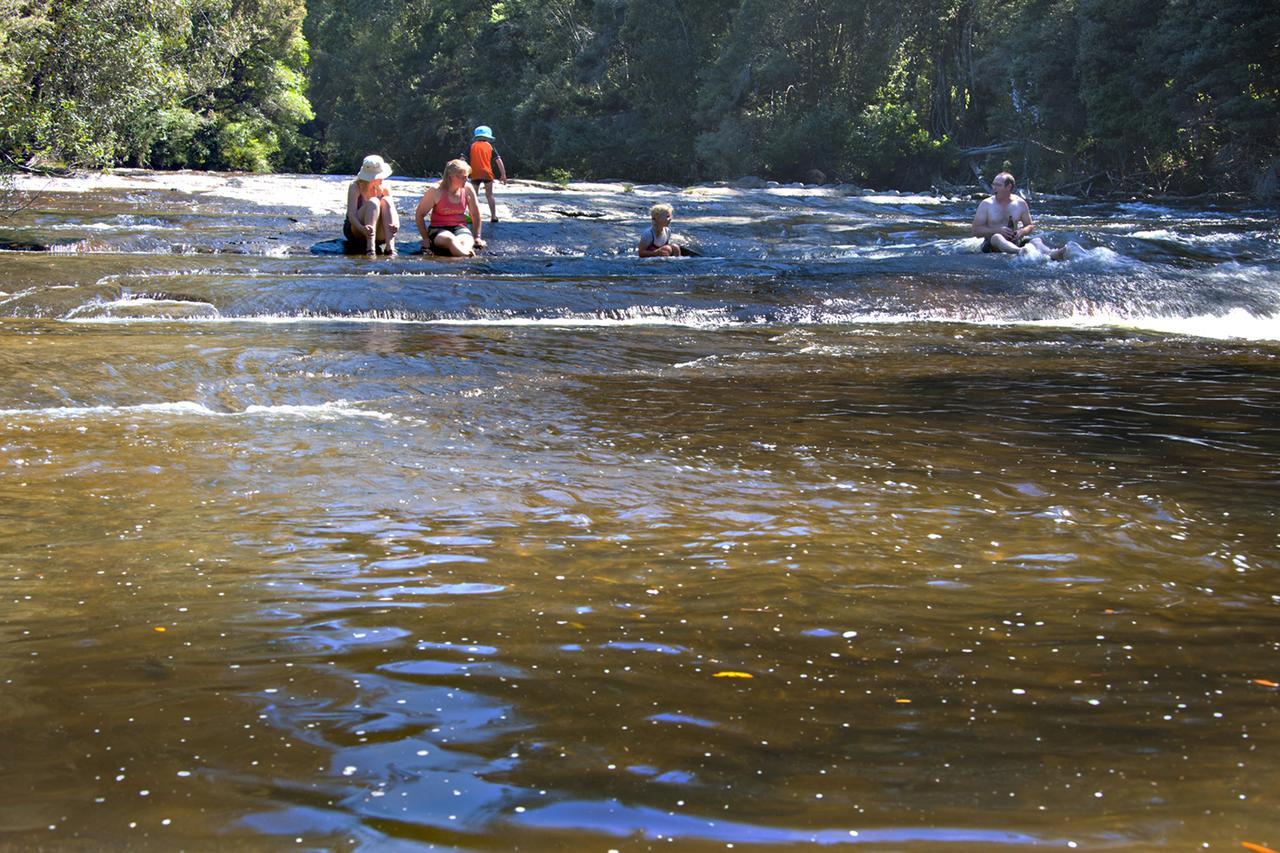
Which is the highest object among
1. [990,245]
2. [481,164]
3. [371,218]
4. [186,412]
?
[481,164]

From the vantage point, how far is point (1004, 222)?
49.8ft

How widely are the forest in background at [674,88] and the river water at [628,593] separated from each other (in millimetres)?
8892

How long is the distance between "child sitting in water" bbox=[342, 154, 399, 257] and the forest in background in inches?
178

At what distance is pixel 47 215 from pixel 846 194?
1837 cm

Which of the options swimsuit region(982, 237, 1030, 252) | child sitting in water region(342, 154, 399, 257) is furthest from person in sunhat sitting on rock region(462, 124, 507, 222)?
swimsuit region(982, 237, 1030, 252)

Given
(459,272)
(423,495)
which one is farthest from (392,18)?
(423,495)

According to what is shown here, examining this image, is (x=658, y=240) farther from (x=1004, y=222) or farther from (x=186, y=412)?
(x=186, y=412)

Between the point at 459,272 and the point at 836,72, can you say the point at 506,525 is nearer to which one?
the point at 459,272

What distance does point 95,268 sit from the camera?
1275cm

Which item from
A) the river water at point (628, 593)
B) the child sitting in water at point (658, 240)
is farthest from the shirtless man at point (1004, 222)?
the river water at point (628, 593)

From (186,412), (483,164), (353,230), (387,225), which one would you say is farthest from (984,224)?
(186,412)

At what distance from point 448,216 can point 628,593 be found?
1176 cm

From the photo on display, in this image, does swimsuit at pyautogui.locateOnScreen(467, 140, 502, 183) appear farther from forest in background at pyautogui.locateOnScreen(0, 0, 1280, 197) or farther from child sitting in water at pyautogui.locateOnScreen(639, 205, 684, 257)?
forest in background at pyautogui.locateOnScreen(0, 0, 1280, 197)

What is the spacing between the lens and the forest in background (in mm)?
17656
